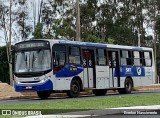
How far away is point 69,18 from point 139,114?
139ft

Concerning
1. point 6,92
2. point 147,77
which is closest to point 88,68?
point 6,92

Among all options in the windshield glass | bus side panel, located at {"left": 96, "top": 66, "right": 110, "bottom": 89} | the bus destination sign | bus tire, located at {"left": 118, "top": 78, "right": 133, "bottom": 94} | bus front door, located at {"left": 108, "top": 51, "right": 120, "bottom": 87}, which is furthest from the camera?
bus tire, located at {"left": 118, "top": 78, "right": 133, "bottom": 94}

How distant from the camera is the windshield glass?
24.3 m

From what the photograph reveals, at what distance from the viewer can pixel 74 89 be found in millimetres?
25719

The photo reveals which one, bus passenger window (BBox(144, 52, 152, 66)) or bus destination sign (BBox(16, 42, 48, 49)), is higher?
bus destination sign (BBox(16, 42, 48, 49))

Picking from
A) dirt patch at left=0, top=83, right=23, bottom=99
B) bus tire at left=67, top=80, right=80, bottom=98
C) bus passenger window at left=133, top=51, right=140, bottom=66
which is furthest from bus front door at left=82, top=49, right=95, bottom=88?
dirt patch at left=0, top=83, right=23, bottom=99

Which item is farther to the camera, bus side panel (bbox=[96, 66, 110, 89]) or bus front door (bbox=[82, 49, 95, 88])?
bus side panel (bbox=[96, 66, 110, 89])

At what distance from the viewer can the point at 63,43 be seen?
2502 cm

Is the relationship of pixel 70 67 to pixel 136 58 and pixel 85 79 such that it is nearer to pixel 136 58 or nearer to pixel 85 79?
pixel 85 79

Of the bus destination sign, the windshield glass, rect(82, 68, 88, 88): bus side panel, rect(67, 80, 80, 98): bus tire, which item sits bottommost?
rect(67, 80, 80, 98): bus tire

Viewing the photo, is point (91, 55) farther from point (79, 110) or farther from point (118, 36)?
point (118, 36)

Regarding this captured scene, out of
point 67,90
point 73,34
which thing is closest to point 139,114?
point 67,90

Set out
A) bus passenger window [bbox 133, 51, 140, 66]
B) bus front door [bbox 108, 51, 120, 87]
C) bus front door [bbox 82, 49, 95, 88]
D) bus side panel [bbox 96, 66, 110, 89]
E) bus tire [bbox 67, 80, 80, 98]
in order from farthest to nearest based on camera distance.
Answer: bus passenger window [bbox 133, 51, 140, 66], bus front door [bbox 108, 51, 120, 87], bus side panel [bbox 96, 66, 110, 89], bus front door [bbox 82, 49, 95, 88], bus tire [bbox 67, 80, 80, 98]

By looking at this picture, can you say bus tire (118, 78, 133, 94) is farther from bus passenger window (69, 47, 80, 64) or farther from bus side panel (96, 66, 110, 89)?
bus passenger window (69, 47, 80, 64)
